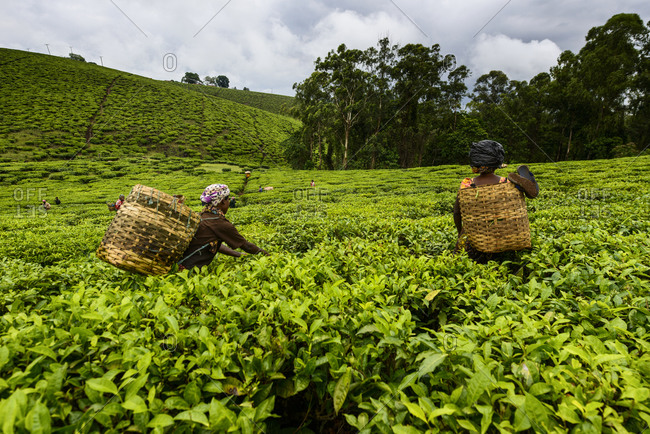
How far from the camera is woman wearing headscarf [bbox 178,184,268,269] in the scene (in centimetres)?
320

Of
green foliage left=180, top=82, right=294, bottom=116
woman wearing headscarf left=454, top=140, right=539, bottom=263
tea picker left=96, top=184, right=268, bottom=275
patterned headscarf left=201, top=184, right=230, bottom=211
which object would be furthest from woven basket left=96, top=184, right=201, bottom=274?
green foliage left=180, top=82, right=294, bottom=116

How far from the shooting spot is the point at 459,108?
41.8 metres

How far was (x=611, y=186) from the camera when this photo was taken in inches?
399

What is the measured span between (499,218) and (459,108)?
45.9 m

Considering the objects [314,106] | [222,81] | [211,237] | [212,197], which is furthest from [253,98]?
[211,237]

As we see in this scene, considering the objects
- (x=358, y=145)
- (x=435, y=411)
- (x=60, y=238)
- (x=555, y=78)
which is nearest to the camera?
(x=435, y=411)

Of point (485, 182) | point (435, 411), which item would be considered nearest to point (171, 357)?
point (435, 411)

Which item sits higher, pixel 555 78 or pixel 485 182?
pixel 555 78

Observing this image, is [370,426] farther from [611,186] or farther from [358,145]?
[358,145]

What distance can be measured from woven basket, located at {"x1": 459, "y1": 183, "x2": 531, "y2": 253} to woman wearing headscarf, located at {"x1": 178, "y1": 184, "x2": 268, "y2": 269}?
242cm

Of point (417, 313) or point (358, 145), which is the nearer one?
point (417, 313)

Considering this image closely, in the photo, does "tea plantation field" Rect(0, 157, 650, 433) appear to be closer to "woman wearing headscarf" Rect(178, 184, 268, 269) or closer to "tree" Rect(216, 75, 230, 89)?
"woman wearing headscarf" Rect(178, 184, 268, 269)

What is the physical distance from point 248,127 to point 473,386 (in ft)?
216

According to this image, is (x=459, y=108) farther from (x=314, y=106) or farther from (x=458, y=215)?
(x=458, y=215)
